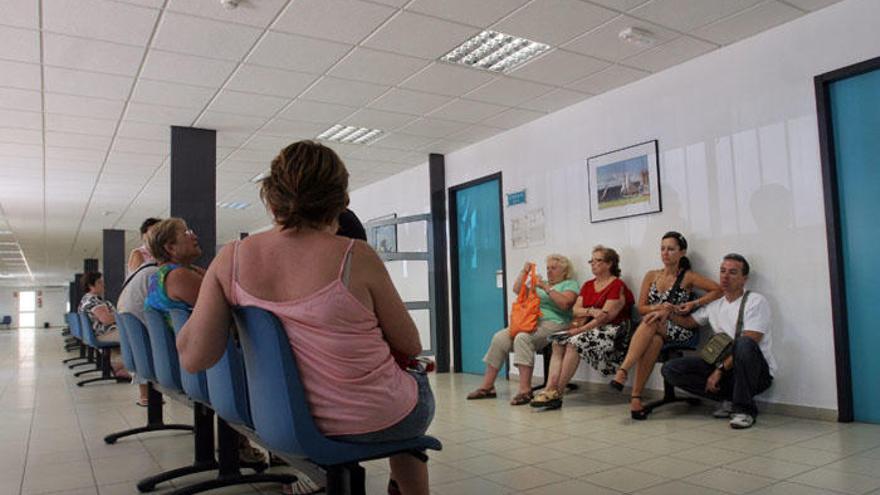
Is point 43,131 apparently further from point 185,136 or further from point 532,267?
point 532,267

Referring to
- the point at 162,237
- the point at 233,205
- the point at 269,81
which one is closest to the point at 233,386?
the point at 162,237

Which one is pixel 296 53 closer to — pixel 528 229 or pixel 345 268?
pixel 528 229

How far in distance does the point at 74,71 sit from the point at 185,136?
5.00 ft

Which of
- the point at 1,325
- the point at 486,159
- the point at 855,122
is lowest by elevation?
the point at 1,325

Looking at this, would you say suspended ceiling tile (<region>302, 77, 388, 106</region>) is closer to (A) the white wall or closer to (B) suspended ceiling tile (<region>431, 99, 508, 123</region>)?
(B) suspended ceiling tile (<region>431, 99, 508, 123</region>)

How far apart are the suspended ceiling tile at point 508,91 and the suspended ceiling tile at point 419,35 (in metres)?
0.83

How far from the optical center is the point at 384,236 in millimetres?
8859

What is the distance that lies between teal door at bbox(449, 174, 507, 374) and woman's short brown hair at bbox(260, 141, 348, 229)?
4.97 metres

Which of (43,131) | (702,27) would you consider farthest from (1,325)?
(702,27)

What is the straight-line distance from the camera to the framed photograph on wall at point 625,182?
15.9ft

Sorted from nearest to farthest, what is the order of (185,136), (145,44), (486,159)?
(145,44) → (185,136) → (486,159)

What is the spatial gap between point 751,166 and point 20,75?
17.3 feet

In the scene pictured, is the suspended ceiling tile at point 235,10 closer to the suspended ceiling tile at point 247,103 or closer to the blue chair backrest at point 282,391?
the suspended ceiling tile at point 247,103

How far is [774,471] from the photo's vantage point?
2.76 meters
